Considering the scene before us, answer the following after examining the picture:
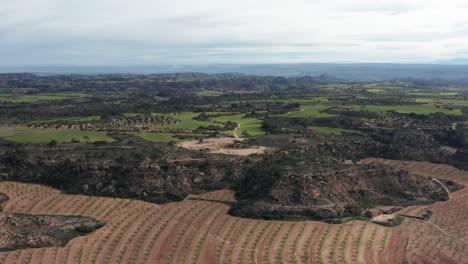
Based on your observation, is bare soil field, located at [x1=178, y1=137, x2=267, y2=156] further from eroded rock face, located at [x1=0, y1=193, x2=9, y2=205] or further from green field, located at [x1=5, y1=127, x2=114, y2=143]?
eroded rock face, located at [x1=0, y1=193, x2=9, y2=205]

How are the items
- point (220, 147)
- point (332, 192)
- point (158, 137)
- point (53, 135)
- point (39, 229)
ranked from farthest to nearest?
1. point (158, 137)
2. point (53, 135)
3. point (220, 147)
4. point (332, 192)
5. point (39, 229)

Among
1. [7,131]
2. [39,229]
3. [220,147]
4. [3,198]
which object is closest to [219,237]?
[39,229]

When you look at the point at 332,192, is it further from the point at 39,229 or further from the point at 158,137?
the point at 158,137

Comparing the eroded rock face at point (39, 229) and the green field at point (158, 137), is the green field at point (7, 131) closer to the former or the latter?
the green field at point (158, 137)

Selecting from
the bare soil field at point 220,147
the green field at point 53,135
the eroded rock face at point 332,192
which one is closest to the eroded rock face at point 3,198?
the green field at point 53,135

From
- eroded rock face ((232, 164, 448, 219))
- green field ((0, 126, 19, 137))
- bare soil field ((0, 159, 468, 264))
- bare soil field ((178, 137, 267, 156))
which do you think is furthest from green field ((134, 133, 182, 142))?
green field ((0, 126, 19, 137))

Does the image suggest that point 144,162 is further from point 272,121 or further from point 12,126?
point 12,126

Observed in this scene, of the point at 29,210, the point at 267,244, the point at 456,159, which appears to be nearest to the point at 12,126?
the point at 29,210
